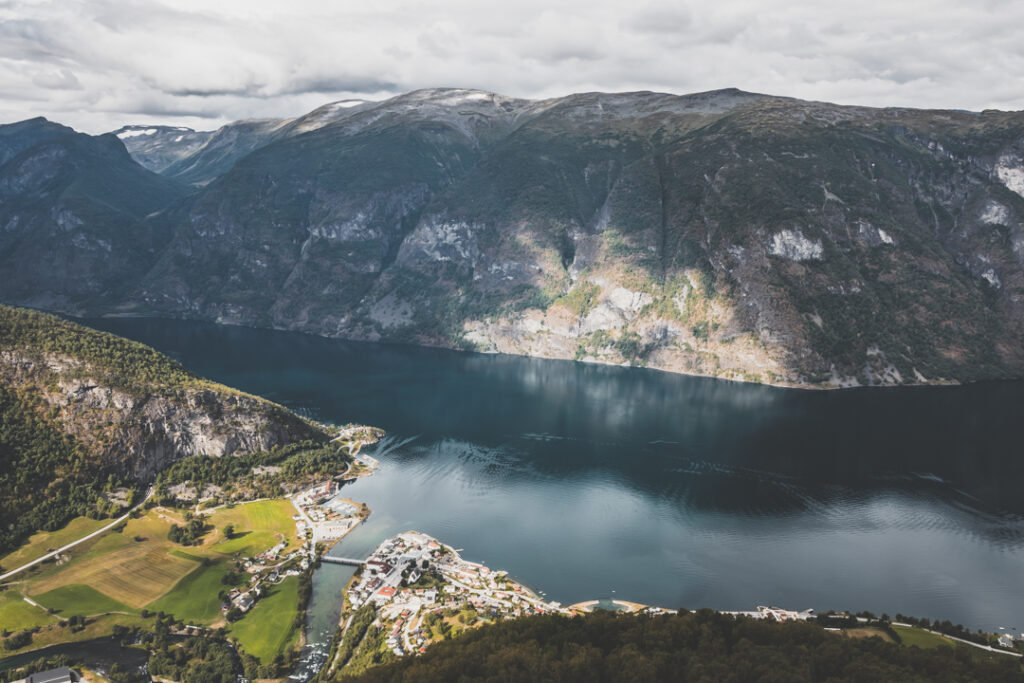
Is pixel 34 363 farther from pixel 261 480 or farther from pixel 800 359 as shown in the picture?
pixel 800 359

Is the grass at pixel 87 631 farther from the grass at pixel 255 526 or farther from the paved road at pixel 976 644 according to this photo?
the paved road at pixel 976 644

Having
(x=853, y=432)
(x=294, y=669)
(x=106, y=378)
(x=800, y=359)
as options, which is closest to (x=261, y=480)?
(x=106, y=378)

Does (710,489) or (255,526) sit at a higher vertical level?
(710,489)

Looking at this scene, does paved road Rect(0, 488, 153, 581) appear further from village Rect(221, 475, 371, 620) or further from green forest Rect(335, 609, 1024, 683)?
green forest Rect(335, 609, 1024, 683)

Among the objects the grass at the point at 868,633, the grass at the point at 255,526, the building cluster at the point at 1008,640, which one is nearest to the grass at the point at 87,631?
the grass at the point at 255,526

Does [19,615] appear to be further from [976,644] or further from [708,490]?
[976,644]

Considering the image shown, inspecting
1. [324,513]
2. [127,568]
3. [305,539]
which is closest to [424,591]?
[305,539]

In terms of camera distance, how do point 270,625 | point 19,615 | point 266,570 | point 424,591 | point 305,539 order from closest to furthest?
point 19,615, point 270,625, point 424,591, point 266,570, point 305,539
